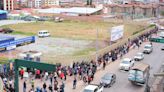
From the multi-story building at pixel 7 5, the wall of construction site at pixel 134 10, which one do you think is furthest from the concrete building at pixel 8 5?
the wall of construction site at pixel 134 10

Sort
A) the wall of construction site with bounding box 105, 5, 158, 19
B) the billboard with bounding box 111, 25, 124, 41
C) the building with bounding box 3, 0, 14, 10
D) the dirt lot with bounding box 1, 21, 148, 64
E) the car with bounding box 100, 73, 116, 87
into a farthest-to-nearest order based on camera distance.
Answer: the wall of construction site with bounding box 105, 5, 158, 19 → the building with bounding box 3, 0, 14, 10 → the billboard with bounding box 111, 25, 124, 41 → the dirt lot with bounding box 1, 21, 148, 64 → the car with bounding box 100, 73, 116, 87

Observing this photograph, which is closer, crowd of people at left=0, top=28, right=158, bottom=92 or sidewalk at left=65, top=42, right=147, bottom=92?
crowd of people at left=0, top=28, right=158, bottom=92

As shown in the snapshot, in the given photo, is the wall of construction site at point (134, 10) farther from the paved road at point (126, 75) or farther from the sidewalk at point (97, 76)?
the sidewalk at point (97, 76)

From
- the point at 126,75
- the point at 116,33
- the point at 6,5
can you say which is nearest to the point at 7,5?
the point at 6,5

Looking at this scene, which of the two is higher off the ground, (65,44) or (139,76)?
(65,44)

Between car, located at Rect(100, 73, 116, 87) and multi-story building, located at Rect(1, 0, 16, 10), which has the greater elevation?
multi-story building, located at Rect(1, 0, 16, 10)

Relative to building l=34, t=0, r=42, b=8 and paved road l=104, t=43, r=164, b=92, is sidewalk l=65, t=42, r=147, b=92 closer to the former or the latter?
paved road l=104, t=43, r=164, b=92

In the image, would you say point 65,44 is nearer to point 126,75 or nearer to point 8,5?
point 126,75

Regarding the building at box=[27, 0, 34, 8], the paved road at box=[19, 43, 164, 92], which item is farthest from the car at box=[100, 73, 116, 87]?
the building at box=[27, 0, 34, 8]

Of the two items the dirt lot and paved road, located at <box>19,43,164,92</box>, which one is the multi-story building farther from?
paved road, located at <box>19,43,164,92</box>

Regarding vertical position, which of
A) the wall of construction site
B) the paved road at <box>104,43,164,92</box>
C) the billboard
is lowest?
the paved road at <box>104,43,164,92</box>

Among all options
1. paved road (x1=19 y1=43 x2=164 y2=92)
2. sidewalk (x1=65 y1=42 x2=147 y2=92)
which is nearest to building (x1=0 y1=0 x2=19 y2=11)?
paved road (x1=19 y1=43 x2=164 y2=92)

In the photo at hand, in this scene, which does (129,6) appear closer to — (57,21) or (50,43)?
(57,21)

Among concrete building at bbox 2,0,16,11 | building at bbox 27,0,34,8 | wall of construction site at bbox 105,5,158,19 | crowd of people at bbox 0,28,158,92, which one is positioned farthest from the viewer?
building at bbox 27,0,34,8
